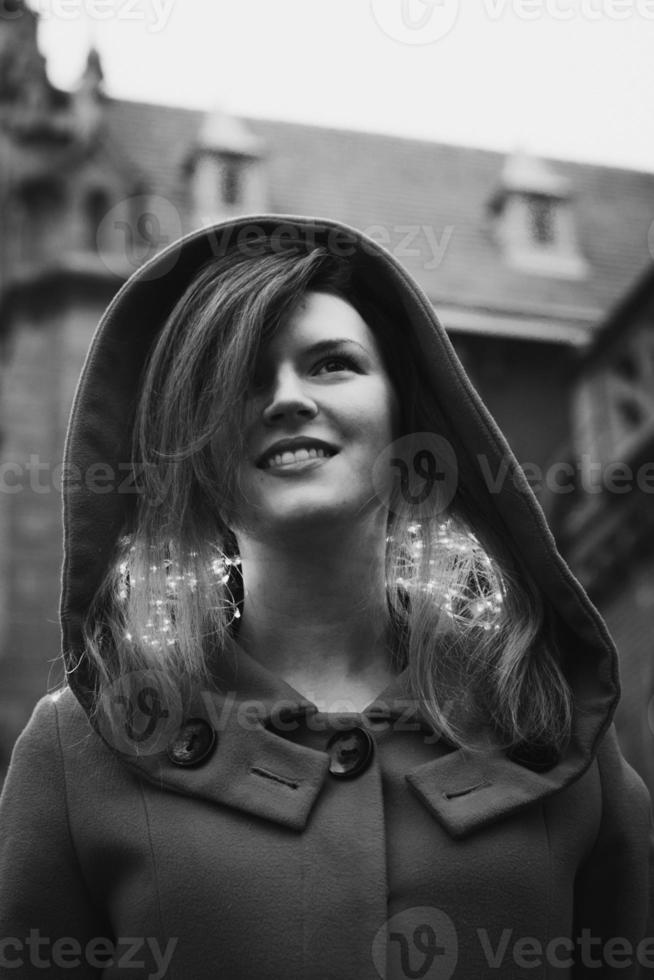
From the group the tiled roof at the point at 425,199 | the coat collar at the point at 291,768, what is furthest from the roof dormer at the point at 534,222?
the coat collar at the point at 291,768

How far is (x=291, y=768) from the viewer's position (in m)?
1.81

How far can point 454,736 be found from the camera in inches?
73.7

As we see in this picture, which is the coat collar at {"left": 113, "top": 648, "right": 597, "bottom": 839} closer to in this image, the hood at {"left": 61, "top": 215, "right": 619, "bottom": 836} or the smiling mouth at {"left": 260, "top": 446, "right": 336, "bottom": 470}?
the hood at {"left": 61, "top": 215, "right": 619, "bottom": 836}

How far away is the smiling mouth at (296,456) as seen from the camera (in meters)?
1.87

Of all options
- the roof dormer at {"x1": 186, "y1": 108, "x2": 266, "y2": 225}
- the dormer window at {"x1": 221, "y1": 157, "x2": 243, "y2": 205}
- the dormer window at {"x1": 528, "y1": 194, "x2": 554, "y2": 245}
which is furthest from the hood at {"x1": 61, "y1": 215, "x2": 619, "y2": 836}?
the dormer window at {"x1": 528, "y1": 194, "x2": 554, "y2": 245}

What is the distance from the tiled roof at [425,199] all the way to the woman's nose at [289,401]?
13.0m

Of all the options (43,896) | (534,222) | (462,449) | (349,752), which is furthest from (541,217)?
(43,896)

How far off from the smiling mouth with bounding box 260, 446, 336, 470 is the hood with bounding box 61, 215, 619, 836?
0.22 metres

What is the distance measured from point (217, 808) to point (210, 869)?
0.28ft

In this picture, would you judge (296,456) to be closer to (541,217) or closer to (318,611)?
(318,611)

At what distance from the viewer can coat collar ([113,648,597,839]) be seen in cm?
179

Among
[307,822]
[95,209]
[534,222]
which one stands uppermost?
[534,222]

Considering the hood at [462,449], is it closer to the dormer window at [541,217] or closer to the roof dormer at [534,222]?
the roof dormer at [534,222]

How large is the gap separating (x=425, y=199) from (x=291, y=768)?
15.8 metres
